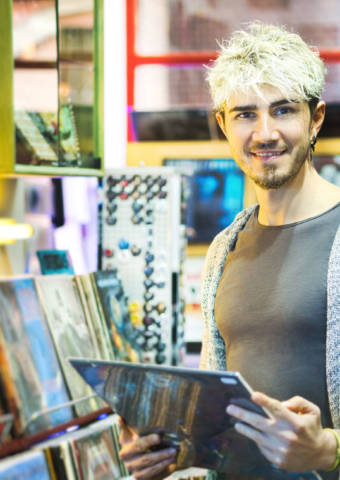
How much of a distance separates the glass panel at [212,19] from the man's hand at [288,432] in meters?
4.19

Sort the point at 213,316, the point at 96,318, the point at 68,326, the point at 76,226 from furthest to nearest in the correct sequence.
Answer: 1. the point at 76,226
2. the point at 96,318
3. the point at 68,326
4. the point at 213,316

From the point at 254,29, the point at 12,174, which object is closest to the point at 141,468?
the point at 12,174

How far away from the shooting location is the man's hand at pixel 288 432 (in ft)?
4.08

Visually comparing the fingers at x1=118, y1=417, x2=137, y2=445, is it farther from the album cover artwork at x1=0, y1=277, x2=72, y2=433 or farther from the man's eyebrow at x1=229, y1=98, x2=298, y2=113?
the man's eyebrow at x1=229, y1=98, x2=298, y2=113

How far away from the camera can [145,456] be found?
1.56 meters

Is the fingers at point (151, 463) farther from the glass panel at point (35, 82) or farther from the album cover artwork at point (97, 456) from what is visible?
the glass panel at point (35, 82)

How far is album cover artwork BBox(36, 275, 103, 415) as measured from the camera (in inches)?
89.8

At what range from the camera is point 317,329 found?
1.57 m

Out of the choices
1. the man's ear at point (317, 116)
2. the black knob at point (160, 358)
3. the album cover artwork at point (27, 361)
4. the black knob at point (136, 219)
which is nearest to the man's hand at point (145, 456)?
the album cover artwork at point (27, 361)

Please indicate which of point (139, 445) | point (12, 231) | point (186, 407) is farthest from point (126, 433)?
point (12, 231)

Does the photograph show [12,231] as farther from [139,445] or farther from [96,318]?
[139,445]

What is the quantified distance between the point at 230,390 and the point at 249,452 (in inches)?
9.2

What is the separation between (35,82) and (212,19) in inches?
127

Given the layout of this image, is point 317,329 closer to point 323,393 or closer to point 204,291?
point 323,393
